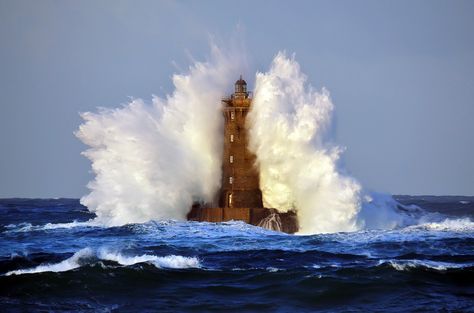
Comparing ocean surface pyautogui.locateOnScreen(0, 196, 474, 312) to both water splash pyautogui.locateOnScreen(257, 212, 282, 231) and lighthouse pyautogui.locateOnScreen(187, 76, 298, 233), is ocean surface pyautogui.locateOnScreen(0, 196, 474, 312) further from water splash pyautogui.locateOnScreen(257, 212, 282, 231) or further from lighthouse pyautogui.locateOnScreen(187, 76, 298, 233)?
lighthouse pyautogui.locateOnScreen(187, 76, 298, 233)

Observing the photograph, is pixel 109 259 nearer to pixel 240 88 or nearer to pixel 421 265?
pixel 421 265

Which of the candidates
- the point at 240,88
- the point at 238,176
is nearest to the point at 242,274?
the point at 238,176

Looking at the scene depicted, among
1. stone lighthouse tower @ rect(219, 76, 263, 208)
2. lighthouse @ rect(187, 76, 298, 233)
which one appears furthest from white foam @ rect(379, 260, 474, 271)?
stone lighthouse tower @ rect(219, 76, 263, 208)

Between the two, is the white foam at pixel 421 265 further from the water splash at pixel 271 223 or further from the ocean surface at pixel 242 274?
the water splash at pixel 271 223

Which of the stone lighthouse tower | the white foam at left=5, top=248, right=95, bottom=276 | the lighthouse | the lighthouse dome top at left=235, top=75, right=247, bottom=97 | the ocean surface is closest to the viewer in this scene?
the ocean surface

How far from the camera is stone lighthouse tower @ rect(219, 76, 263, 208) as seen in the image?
42.9 metres

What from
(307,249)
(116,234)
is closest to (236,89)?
(116,234)

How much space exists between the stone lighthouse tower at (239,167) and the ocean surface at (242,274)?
6.44m

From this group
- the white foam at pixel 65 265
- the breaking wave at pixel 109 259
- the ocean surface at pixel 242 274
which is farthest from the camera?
the breaking wave at pixel 109 259

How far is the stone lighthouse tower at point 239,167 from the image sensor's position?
42938 mm

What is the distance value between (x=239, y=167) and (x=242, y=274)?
673 inches

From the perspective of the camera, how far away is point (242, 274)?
26.2 meters

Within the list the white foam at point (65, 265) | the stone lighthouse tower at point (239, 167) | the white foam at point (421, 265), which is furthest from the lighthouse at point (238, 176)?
the white foam at point (421, 265)

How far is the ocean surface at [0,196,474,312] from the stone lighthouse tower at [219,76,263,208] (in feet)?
21.1
